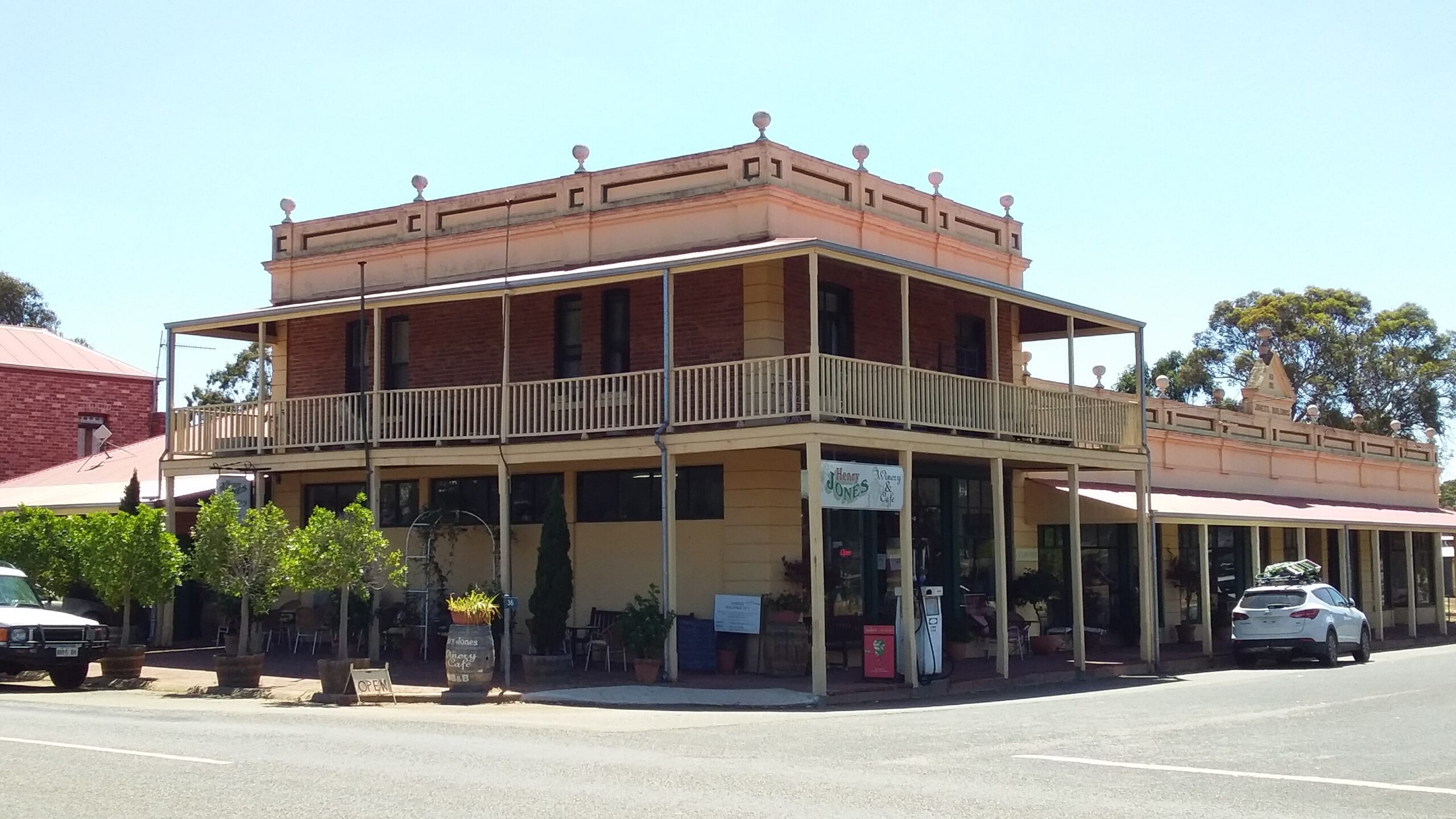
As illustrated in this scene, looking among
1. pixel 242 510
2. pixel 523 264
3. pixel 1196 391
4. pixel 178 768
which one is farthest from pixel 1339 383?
pixel 178 768

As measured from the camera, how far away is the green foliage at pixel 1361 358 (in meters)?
55.9

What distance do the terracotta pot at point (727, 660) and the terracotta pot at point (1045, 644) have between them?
6776 millimetres

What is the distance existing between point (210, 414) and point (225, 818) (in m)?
17.4

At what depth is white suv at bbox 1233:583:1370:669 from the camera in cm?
2489

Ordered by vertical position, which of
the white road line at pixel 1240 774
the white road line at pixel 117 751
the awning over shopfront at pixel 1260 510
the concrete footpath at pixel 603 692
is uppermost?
the awning over shopfront at pixel 1260 510

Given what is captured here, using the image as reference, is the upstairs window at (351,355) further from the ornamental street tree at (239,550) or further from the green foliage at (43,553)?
the ornamental street tree at (239,550)

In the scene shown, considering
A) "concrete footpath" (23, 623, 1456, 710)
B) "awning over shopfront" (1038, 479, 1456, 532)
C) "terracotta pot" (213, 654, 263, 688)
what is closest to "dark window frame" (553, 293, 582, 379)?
"concrete footpath" (23, 623, 1456, 710)

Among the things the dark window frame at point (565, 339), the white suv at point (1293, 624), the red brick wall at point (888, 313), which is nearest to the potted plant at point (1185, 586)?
the white suv at point (1293, 624)

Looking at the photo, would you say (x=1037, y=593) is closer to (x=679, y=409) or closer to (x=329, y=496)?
(x=679, y=409)

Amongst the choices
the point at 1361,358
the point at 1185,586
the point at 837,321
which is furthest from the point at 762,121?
the point at 1361,358

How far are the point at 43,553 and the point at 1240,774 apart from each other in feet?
59.9

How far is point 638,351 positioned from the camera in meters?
22.3

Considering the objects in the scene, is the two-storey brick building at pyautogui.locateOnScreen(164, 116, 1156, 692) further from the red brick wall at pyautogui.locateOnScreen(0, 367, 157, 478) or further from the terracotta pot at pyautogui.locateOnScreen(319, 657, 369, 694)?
the red brick wall at pyautogui.locateOnScreen(0, 367, 157, 478)

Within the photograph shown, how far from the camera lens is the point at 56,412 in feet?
117
